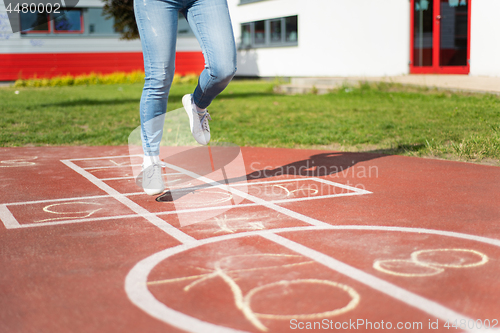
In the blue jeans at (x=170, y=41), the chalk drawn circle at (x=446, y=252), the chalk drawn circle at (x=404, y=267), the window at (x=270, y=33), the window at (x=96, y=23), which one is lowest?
the chalk drawn circle at (x=446, y=252)

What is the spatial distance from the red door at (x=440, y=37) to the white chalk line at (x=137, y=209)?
1182cm

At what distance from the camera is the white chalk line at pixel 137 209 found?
2.92 meters

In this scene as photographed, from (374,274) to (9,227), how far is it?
82.8 inches

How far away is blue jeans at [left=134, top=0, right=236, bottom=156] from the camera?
3586 mm

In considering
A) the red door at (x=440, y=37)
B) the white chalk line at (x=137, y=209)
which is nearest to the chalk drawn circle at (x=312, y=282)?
the white chalk line at (x=137, y=209)

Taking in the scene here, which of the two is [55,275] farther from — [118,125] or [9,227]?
[118,125]

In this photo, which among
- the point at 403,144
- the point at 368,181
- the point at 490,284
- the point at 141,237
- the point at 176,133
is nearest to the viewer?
the point at 490,284

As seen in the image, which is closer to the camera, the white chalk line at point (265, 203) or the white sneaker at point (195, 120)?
the white chalk line at point (265, 203)

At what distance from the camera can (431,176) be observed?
14.8 ft

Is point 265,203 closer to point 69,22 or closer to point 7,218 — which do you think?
point 7,218

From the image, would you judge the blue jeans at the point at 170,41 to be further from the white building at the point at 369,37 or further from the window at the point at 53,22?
the window at the point at 53,22

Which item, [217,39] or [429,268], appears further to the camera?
[217,39]

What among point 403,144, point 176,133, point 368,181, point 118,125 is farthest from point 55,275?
point 118,125

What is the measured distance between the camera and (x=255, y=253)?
2.59 meters
